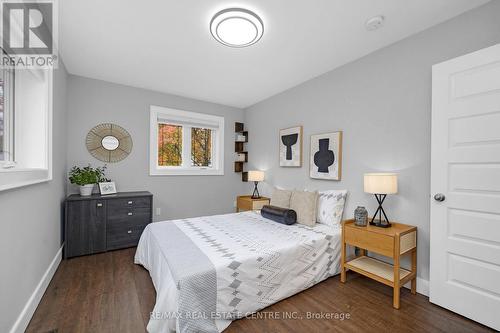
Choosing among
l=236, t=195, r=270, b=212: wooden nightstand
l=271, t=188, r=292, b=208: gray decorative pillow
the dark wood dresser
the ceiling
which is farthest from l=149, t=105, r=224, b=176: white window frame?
l=271, t=188, r=292, b=208: gray decorative pillow

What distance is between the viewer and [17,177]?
145 cm

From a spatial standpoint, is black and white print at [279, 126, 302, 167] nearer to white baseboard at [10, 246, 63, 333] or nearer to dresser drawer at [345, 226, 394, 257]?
dresser drawer at [345, 226, 394, 257]

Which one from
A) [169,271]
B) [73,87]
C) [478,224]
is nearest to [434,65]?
[478,224]

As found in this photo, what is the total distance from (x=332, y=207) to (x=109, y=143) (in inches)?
135

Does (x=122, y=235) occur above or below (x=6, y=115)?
below

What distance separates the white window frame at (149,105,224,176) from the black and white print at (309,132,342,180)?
205 cm

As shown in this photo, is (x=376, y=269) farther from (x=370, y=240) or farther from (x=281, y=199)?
(x=281, y=199)

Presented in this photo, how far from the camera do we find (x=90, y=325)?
1643 millimetres

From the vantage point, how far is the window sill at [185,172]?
12.7 ft

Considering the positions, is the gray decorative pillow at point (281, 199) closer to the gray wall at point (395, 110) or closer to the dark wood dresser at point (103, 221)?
the gray wall at point (395, 110)

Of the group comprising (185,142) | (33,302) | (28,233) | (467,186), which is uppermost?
(185,142)

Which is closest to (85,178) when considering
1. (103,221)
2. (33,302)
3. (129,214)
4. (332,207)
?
(103,221)

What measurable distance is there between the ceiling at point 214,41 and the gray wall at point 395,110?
148 millimetres

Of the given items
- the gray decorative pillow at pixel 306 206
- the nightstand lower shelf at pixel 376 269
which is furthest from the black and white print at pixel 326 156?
the nightstand lower shelf at pixel 376 269
